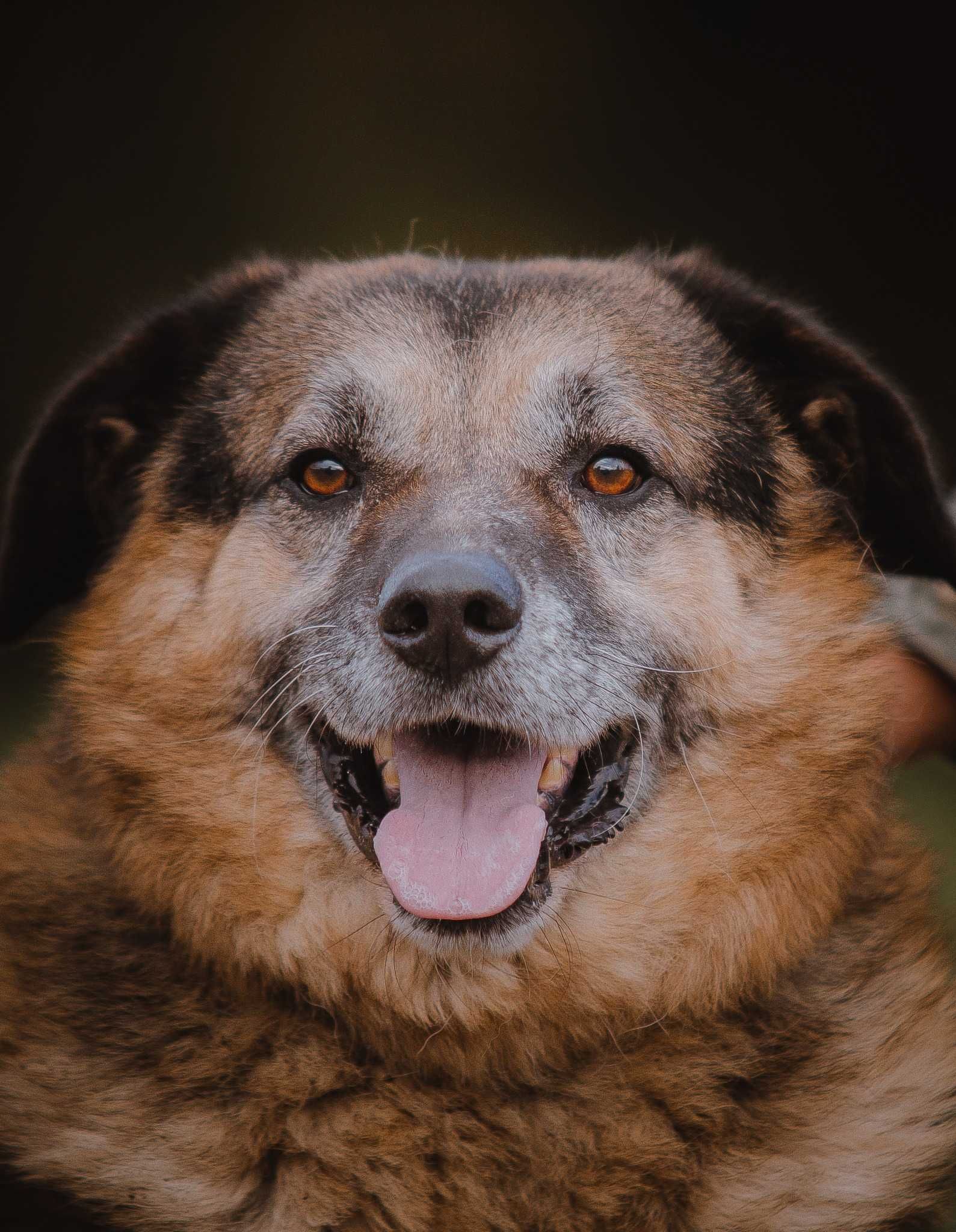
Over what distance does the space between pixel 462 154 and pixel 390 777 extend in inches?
244

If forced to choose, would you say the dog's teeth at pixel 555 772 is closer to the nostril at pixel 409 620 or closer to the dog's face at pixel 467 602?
the dog's face at pixel 467 602

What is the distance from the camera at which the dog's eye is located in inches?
121

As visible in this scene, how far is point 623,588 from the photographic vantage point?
9.52 ft

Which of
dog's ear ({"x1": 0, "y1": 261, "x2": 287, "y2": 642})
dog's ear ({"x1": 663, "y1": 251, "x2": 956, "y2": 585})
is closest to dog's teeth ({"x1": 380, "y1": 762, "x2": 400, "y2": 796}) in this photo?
dog's ear ({"x1": 0, "y1": 261, "x2": 287, "y2": 642})

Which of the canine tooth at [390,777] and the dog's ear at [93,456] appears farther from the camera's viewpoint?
the dog's ear at [93,456]

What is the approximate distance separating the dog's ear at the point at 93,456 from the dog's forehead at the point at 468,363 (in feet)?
0.69

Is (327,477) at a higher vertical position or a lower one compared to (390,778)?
higher

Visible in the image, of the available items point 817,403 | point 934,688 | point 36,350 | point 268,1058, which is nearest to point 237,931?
point 268,1058

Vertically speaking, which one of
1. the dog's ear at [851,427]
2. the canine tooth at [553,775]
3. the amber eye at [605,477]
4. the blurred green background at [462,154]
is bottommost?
the canine tooth at [553,775]

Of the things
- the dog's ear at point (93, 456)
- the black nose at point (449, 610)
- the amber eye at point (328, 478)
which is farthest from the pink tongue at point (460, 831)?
the dog's ear at point (93, 456)

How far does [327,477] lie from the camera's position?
121 inches

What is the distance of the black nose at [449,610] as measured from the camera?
252 cm

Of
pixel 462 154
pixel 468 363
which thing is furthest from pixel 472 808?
pixel 462 154

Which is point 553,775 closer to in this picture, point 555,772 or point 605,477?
point 555,772
